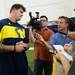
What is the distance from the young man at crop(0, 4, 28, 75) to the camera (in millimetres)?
3371

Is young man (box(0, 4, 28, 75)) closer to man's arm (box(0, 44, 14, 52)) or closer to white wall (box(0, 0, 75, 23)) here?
man's arm (box(0, 44, 14, 52))

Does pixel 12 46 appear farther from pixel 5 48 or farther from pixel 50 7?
pixel 50 7

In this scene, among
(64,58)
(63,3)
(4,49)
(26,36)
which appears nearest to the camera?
(64,58)

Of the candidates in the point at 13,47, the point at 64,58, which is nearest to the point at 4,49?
the point at 13,47

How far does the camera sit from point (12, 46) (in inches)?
132

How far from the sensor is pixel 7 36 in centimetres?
338

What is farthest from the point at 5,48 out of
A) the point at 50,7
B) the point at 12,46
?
the point at 50,7

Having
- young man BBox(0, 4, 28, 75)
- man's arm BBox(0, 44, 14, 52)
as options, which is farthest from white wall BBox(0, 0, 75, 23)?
man's arm BBox(0, 44, 14, 52)

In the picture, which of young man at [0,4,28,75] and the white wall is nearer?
young man at [0,4,28,75]

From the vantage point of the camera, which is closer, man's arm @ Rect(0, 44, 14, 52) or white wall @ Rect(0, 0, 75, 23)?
man's arm @ Rect(0, 44, 14, 52)

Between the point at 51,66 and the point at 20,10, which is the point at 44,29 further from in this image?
the point at 20,10

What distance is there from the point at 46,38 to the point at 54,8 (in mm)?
4248

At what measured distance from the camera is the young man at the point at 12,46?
3371 mm

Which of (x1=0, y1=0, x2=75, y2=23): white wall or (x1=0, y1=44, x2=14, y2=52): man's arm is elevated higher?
(x1=0, y1=0, x2=75, y2=23): white wall
